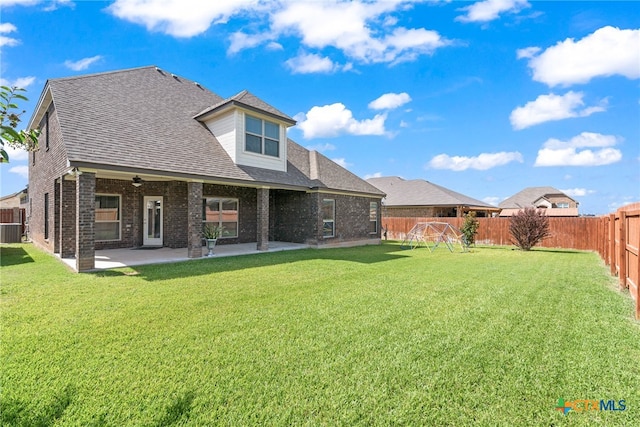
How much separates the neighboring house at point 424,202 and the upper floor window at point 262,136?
55.1 ft

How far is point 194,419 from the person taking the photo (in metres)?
2.52

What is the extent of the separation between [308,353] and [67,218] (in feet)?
34.9

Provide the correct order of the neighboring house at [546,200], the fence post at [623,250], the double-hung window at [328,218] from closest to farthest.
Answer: the fence post at [623,250] → the double-hung window at [328,218] → the neighboring house at [546,200]

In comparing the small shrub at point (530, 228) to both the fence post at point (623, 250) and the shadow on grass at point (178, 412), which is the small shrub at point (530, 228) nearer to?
the fence post at point (623, 250)

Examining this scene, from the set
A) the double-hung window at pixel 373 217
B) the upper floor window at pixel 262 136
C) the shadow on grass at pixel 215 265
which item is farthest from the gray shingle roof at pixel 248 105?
the double-hung window at pixel 373 217

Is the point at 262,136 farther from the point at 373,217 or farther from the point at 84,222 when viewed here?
the point at 373,217

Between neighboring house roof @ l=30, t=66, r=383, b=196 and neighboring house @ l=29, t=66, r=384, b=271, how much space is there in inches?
1.8

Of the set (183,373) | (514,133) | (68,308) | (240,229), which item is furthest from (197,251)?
(514,133)

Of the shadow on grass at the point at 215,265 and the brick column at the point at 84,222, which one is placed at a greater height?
the brick column at the point at 84,222

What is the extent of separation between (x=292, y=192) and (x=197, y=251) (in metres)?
6.22

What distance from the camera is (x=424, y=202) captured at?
1062 inches

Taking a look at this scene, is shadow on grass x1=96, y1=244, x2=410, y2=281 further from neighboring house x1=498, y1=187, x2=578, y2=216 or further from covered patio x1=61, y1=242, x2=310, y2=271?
neighboring house x1=498, y1=187, x2=578, y2=216

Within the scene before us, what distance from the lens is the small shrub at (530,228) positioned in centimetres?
1625

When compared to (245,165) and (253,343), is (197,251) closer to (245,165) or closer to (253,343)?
(245,165)
